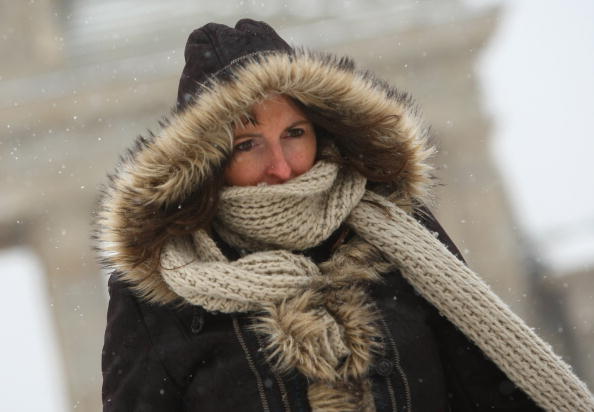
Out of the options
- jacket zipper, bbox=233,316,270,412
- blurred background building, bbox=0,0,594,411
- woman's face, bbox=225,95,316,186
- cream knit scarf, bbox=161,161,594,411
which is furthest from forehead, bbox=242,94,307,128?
blurred background building, bbox=0,0,594,411

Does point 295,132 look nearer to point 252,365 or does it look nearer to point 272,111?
point 272,111

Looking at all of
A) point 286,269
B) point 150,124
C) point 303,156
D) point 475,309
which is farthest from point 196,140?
point 150,124

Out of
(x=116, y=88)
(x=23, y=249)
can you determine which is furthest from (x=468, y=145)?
(x=23, y=249)

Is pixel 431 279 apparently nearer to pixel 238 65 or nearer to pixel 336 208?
pixel 336 208

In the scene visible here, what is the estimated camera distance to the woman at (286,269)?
2152 millimetres

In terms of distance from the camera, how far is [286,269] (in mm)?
2166

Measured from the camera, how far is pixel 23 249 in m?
11.1

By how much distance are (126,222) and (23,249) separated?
9.37m

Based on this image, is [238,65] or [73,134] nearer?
[238,65]

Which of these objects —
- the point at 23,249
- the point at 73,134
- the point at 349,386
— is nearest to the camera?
the point at 349,386

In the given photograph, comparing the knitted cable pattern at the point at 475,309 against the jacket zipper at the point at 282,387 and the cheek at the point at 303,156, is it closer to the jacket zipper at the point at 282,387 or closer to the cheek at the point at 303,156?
the cheek at the point at 303,156

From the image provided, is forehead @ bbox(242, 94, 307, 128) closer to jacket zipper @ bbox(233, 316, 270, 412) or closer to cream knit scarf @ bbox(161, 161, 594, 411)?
cream knit scarf @ bbox(161, 161, 594, 411)

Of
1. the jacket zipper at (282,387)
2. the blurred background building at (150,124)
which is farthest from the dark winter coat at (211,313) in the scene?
the blurred background building at (150,124)

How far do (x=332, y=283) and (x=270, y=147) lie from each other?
337mm
